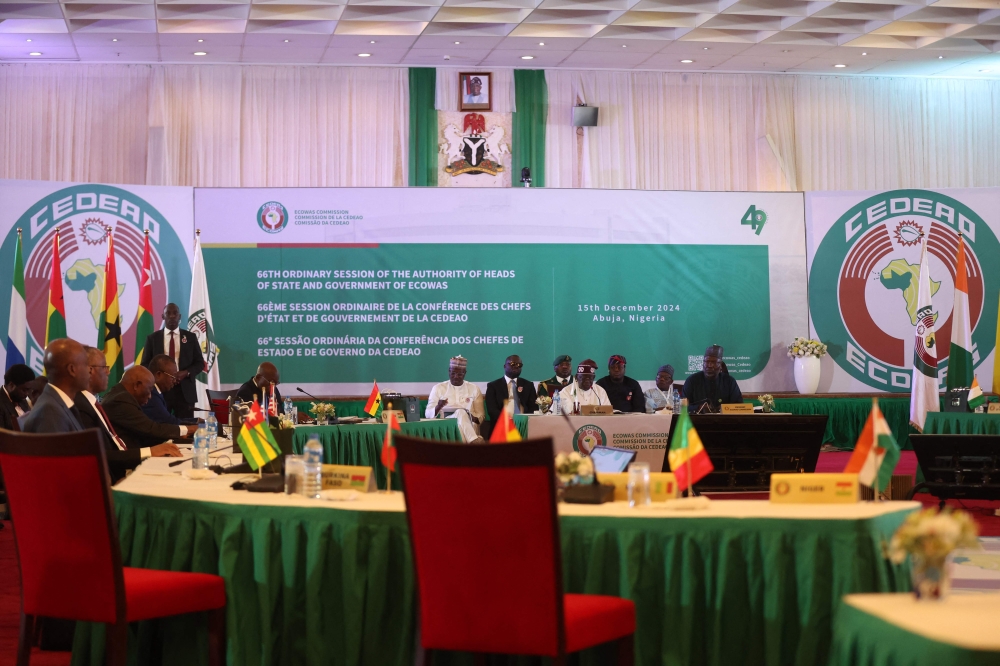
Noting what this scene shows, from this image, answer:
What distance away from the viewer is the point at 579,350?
35.9 ft

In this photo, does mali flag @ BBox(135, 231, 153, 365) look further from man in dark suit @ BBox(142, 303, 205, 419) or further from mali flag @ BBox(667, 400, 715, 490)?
mali flag @ BBox(667, 400, 715, 490)

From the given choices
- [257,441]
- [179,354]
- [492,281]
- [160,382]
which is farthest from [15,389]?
[492,281]

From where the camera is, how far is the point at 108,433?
4922 millimetres

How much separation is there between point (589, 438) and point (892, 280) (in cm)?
567

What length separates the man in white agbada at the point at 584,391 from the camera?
28.7 feet

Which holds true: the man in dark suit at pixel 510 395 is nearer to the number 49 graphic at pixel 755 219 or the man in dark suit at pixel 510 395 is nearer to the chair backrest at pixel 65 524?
the number 49 graphic at pixel 755 219

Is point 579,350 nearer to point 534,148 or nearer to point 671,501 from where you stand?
point 534,148

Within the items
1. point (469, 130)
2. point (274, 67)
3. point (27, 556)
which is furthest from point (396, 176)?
point (27, 556)

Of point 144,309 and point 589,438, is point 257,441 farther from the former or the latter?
point 144,309

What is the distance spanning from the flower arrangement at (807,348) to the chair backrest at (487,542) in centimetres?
926

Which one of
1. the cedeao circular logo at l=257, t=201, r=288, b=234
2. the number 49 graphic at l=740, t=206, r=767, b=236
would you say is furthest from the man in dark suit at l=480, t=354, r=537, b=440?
the number 49 graphic at l=740, t=206, r=767, b=236

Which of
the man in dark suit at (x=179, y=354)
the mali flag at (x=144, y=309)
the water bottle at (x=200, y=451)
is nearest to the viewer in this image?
the water bottle at (x=200, y=451)

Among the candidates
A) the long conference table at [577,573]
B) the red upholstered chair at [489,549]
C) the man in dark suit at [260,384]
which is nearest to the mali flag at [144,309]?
the man in dark suit at [260,384]

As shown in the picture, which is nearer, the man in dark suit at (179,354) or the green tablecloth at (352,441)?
the green tablecloth at (352,441)
